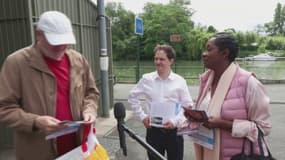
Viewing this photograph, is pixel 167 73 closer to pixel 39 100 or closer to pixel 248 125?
pixel 248 125

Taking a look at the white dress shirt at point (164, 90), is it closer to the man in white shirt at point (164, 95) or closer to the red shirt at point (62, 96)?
the man in white shirt at point (164, 95)

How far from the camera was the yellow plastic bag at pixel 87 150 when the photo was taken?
6.32ft

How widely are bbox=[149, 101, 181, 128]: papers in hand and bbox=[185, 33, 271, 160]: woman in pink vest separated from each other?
1.87ft

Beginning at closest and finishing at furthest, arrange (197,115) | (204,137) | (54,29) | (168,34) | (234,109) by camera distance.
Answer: (54,29) → (234,109) → (197,115) → (204,137) → (168,34)

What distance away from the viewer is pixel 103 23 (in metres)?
7.32

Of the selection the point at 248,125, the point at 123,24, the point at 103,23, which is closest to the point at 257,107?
the point at 248,125

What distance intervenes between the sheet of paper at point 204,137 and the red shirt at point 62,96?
0.96 m

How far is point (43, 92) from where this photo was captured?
1.90 meters

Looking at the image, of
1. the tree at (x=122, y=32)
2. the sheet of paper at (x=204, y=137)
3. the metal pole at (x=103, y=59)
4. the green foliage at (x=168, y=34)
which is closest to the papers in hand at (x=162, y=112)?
the sheet of paper at (x=204, y=137)

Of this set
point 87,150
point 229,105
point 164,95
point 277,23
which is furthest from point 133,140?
point 277,23

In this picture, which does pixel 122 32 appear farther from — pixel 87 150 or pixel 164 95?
pixel 87 150

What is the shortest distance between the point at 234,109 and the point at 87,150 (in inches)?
39.5

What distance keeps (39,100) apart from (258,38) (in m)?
33.7

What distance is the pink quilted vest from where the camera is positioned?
2.20 metres
